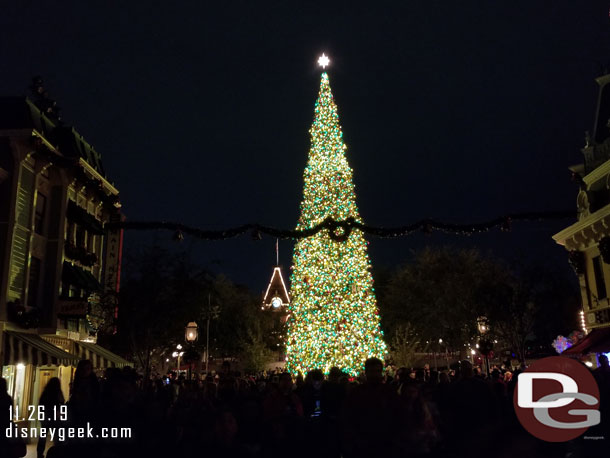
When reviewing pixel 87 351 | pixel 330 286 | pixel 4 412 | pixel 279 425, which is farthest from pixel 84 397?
pixel 330 286

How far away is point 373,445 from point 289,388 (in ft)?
13.6

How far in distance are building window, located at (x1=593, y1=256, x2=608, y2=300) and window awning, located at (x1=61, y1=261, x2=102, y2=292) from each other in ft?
68.6

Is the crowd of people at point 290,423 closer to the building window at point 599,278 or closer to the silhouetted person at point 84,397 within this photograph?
the silhouetted person at point 84,397

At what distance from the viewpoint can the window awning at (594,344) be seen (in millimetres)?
18428

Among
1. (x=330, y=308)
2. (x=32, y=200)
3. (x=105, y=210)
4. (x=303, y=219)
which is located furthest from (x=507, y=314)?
(x=32, y=200)

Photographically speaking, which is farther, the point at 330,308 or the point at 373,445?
the point at 330,308

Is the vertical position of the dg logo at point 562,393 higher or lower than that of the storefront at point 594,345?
lower

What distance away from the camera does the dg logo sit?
7.13 metres

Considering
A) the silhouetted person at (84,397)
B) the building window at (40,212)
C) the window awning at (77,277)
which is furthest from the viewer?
the window awning at (77,277)

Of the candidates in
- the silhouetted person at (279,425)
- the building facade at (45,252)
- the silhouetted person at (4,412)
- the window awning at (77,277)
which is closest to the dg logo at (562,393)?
the silhouetted person at (279,425)

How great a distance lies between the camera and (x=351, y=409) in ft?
18.9

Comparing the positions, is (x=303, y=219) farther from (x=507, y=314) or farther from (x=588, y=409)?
(x=588, y=409)

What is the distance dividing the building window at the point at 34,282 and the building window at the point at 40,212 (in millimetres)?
1193

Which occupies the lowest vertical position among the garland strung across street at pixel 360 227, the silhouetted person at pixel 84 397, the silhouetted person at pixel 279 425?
the silhouetted person at pixel 279 425
